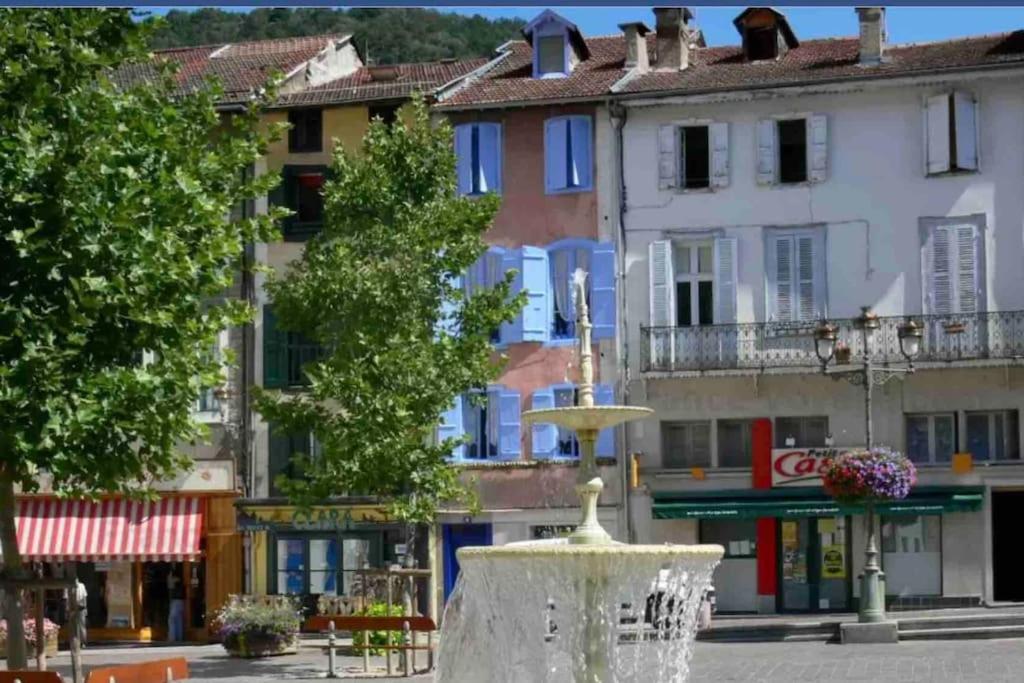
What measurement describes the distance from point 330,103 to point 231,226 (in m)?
20.6

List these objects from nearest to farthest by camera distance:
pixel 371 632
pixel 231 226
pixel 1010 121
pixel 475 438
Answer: pixel 231 226 < pixel 371 632 < pixel 1010 121 < pixel 475 438

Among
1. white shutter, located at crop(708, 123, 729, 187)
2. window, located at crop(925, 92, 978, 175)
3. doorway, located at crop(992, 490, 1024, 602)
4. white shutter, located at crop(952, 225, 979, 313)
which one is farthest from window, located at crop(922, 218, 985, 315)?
white shutter, located at crop(708, 123, 729, 187)

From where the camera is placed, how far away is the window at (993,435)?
3853 centimetres

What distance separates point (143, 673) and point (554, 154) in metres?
24.3

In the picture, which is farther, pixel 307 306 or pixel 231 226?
pixel 307 306

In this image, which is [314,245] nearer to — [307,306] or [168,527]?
[307,306]

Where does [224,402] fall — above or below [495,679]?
above

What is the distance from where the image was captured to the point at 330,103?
42188 mm

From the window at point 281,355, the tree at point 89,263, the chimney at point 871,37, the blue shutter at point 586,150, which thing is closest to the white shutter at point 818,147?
the chimney at point 871,37

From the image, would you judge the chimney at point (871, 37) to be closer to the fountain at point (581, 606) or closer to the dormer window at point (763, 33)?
the dormer window at point (763, 33)

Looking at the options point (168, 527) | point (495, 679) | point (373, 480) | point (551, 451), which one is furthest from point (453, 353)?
point (495, 679)

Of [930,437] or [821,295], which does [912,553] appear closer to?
[930,437]

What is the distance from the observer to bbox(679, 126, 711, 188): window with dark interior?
4075 centimetres

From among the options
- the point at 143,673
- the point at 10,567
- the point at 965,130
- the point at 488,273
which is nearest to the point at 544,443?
the point at 488,273
